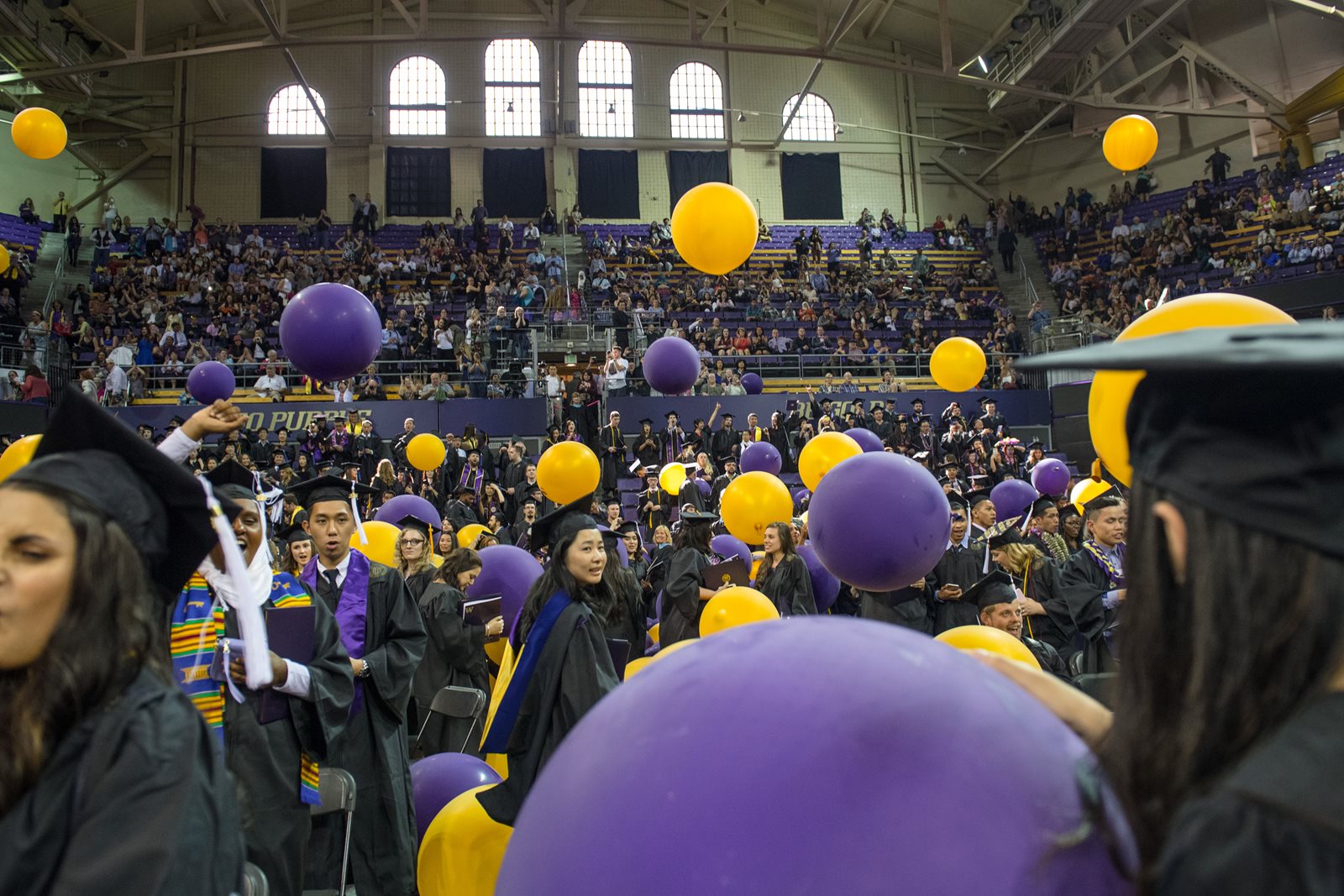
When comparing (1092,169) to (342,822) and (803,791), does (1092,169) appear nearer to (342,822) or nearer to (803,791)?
(342,822)

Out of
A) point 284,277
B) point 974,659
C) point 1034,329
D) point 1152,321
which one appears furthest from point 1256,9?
point 974,659

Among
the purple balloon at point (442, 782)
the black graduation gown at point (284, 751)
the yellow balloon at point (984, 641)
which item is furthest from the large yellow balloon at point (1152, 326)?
the purple balloon at point (442, 782)

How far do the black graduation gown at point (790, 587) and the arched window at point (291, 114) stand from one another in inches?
960

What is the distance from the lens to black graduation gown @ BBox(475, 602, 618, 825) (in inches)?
149

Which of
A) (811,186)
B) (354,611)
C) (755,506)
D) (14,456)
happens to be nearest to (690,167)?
(811,186)

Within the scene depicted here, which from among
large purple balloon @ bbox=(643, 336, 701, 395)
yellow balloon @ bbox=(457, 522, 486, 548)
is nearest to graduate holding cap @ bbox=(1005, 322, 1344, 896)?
yellow balloon @ bbox=(457, 522, 486, 548)

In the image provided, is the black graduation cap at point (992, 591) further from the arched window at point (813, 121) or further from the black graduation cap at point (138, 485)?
the arched window at point (813, 121)

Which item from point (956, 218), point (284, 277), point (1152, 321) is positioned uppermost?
point (956, 218)

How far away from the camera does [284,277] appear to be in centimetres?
2352

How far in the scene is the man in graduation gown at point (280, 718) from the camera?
11.4 feet

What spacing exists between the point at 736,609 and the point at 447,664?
1849 millimetres

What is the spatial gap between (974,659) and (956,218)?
3021cm

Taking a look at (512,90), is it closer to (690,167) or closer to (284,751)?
(690,167)

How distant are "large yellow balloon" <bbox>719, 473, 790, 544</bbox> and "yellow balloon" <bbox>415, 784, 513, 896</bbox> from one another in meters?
4.48
